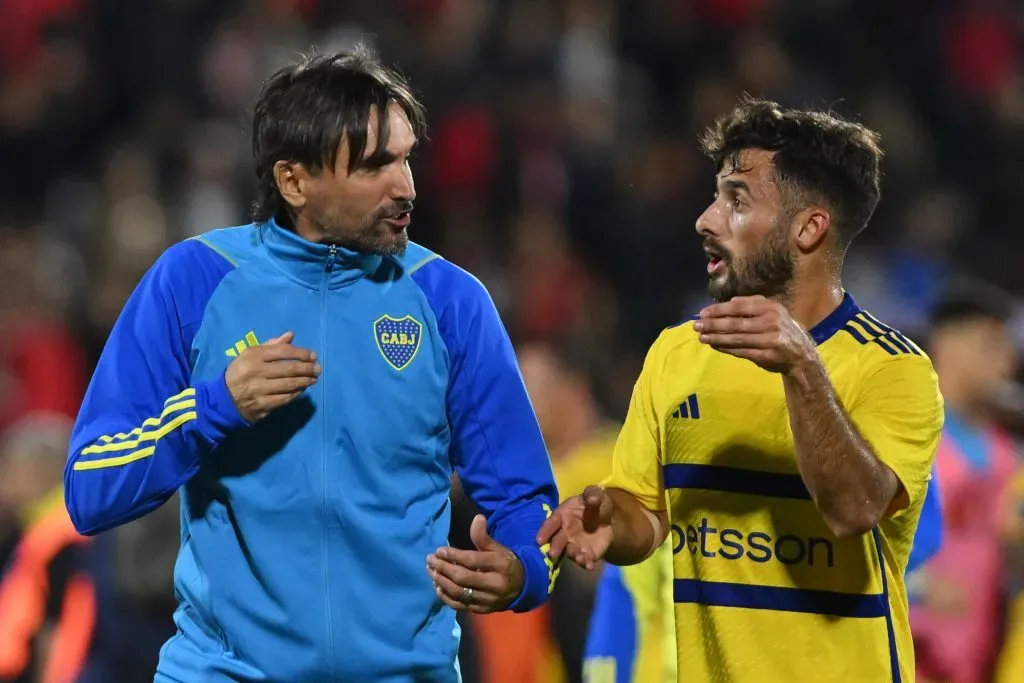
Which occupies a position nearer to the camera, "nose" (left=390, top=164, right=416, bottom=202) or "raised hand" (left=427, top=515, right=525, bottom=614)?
"raised hand" (left=427, top=515, right=525, bottom=614)

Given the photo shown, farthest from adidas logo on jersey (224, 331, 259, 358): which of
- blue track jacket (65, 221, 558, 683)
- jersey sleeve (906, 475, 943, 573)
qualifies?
jersey sleeve (906, 475, 943, 573)

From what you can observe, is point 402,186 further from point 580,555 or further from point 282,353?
point 580,555

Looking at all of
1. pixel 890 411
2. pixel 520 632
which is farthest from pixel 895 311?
pixel 890 411

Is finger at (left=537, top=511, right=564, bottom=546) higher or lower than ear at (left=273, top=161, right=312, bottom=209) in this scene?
lower

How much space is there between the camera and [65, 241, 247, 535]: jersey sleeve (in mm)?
3428

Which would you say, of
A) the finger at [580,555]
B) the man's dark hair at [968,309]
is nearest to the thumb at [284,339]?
the finger at [580,555]

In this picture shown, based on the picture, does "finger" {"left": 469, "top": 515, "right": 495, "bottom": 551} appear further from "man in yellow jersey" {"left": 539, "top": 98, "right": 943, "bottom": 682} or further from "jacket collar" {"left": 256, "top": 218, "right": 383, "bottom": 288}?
"jacket collar" {"left": 256, "top": 218, "right": 383, "bottom": 288}

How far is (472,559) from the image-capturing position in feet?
11.1

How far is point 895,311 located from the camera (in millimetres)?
10516

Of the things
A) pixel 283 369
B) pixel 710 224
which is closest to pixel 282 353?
pixel 283 369

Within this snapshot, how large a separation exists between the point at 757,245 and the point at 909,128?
8406mm

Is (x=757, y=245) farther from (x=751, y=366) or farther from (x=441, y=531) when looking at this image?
(x=441, y=531)

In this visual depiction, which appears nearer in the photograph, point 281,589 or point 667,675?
point 281,589

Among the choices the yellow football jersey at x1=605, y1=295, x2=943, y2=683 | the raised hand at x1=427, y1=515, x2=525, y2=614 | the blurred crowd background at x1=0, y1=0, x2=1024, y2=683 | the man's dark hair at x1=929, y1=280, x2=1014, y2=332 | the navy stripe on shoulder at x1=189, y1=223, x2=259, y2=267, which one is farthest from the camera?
the blurred crowd background at x1=0, y1=0, x2=1024, y2=683
